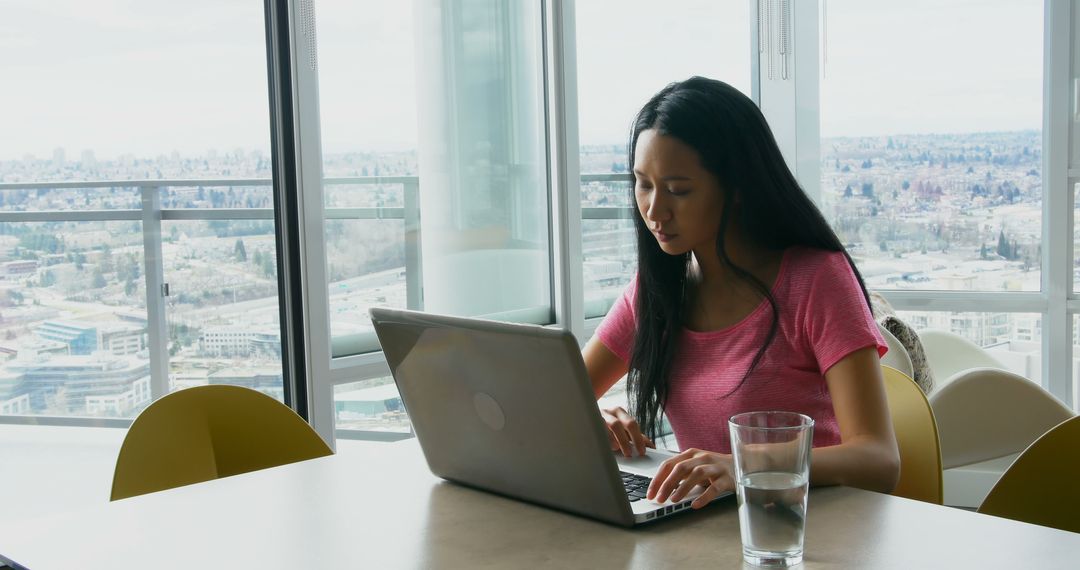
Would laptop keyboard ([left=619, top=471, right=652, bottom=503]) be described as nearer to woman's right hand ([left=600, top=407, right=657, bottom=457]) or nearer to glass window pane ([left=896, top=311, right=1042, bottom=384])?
woman's right hand ([left=600, top=407, right=657, bottom=457])

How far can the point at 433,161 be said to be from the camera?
10.5ft

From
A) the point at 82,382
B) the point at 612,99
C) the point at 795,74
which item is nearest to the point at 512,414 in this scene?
the point at 82,382

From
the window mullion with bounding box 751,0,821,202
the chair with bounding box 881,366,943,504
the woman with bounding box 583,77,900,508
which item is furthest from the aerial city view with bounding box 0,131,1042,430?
the chair with bounding box 881,366,943,504

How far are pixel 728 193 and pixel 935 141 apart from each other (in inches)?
104

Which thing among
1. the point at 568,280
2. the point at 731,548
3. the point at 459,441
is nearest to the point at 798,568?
the point at 731,548

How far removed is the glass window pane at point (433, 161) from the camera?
2922 mm

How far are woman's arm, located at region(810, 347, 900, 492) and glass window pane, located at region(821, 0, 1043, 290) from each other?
8.89ft

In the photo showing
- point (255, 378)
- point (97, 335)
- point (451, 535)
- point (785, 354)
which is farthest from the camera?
point (255, 378)

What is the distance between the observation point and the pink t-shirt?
1.55 meters

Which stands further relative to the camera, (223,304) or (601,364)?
(223,304)

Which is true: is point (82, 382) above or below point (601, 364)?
below

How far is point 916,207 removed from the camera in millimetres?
4055

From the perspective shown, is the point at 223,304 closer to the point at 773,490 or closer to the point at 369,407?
the point at 369,407

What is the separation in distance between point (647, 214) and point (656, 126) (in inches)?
5.7
